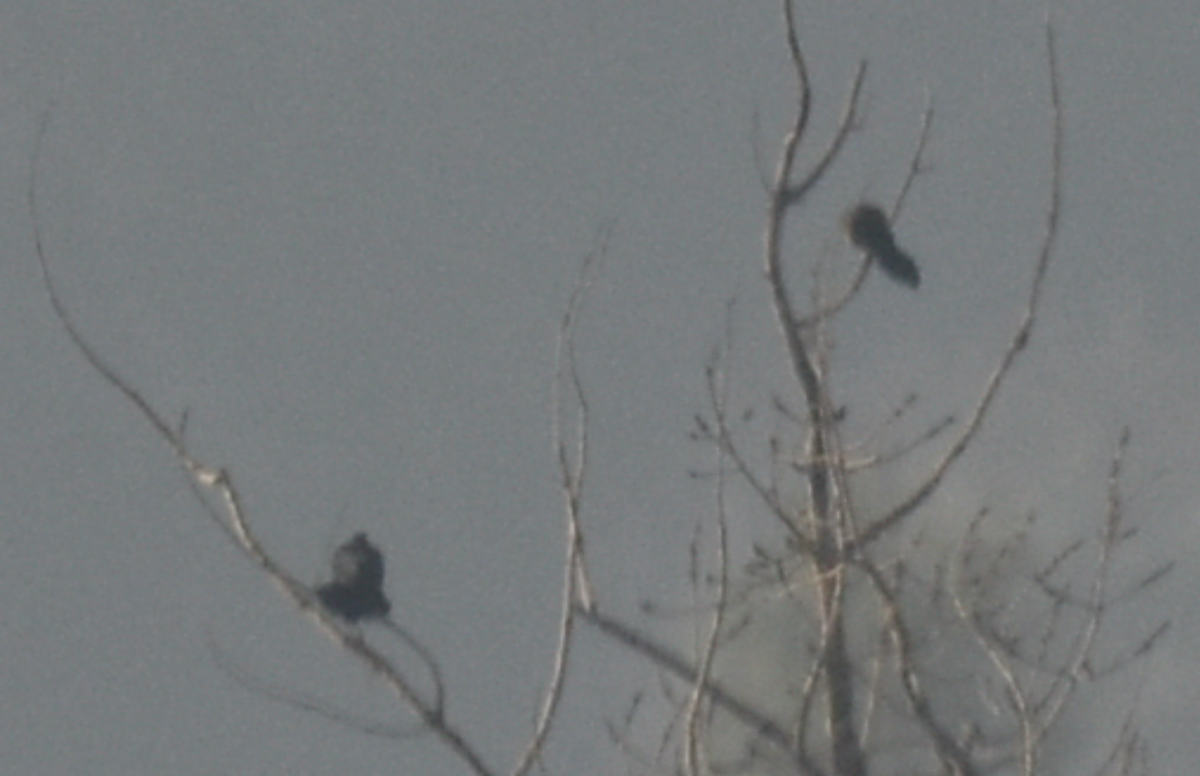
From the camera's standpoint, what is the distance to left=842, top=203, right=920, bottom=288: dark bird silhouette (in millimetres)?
9109

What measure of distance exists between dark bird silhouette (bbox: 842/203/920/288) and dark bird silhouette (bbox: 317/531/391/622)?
47.9 inches

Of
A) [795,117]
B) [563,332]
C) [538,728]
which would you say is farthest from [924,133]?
[538,728]

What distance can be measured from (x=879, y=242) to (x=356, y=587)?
1848 mm

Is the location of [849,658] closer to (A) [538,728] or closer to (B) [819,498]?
(B) [819,498]

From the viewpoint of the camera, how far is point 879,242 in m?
9.45

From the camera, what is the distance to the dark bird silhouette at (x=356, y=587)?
8016 mm

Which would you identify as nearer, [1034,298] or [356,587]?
[1034,298]

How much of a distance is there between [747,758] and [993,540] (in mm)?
1561

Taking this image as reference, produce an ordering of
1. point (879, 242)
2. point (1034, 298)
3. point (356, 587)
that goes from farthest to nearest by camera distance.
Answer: point (879, 242) < point (356, 587) < point (1034, 298)

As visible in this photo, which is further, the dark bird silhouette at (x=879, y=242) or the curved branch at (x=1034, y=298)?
the dark bird silhouette at (x=879, y=242)

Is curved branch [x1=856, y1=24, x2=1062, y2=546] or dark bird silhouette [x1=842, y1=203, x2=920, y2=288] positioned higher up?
dark bird silhouette [x1=842, y1=203, x2=920, y2=288]

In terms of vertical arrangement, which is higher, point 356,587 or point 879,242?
point 879,242

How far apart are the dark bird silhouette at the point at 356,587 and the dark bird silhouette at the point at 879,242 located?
1.22 meters

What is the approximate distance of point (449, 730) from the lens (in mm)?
6910
